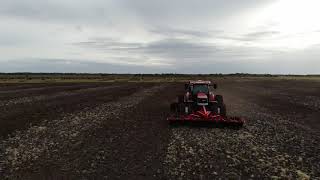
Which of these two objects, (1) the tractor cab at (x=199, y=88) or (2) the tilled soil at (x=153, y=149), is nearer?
(2) the tilled soil at (x=153, y=149)

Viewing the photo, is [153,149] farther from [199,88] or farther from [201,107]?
[199,88]

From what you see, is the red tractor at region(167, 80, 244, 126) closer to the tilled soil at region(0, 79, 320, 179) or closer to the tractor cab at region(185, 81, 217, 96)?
the tractor cab at region(185, 81, 217, 96)

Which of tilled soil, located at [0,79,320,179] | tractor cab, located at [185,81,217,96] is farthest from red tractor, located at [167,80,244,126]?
tilled soil, located at [0,79,320,179]

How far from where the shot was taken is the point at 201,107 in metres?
22.0

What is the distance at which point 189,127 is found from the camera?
65.7 feet

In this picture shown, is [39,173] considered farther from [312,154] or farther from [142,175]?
[312,154]

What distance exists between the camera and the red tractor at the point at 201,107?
65.6 feet

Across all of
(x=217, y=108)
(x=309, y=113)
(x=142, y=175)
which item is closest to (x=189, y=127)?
(x=217, y=108)

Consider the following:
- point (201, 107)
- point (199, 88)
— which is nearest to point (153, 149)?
point (201, 107)

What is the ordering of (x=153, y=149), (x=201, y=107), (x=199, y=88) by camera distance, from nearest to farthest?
(x=153, y=149) → (x=201, y=107) → (x=199, y=88)

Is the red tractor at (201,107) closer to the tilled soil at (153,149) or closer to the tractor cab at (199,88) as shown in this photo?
Answer: the tractor cab at (199,88)

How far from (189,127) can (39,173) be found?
9933 mm

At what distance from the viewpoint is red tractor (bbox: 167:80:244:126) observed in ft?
65.6

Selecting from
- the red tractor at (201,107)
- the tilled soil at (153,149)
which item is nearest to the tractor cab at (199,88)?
the red tractor at (201,107)
